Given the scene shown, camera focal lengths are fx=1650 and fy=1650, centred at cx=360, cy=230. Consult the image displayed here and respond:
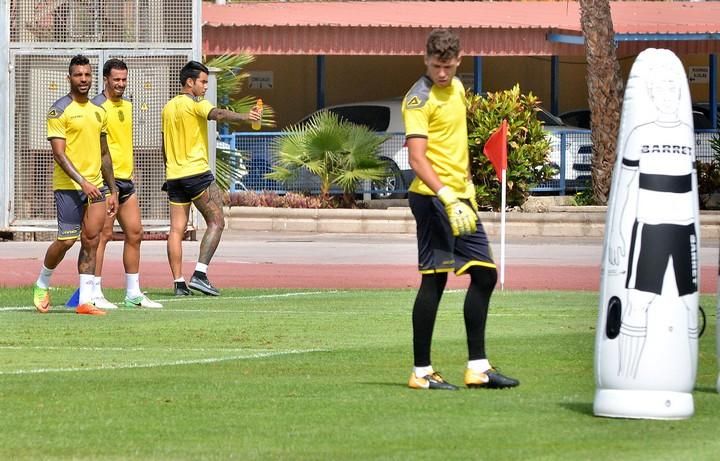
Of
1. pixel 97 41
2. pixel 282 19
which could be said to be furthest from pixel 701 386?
pixel 282 19

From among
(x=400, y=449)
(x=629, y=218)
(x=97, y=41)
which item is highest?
(x=97, y=41)

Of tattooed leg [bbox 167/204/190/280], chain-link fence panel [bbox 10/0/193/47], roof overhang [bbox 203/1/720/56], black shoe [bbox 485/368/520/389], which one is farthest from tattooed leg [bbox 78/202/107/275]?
roof overhang [bbox 203/1/720/56]

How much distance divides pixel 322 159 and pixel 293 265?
726cm

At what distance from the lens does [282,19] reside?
30.9 meters

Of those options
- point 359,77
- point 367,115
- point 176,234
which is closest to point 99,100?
point 176,234

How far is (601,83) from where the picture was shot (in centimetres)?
2719

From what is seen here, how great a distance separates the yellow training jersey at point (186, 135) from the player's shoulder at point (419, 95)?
6.32 metres

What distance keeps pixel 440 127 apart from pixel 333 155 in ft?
58.8

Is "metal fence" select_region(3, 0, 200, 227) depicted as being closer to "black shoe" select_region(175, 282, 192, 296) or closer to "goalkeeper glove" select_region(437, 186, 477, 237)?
"black shoe" select_region(175, 282, 192, 296)

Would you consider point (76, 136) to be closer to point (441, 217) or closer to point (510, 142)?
point (441, 217)

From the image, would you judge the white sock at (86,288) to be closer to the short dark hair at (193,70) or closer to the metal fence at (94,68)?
the short dark hair at (193,70)

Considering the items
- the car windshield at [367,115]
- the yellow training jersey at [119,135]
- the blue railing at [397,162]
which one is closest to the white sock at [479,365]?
the yellow training jersey at [119,135]

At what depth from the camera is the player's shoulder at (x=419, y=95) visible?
9.16 meters

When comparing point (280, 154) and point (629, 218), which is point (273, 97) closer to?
point (280, 154)
